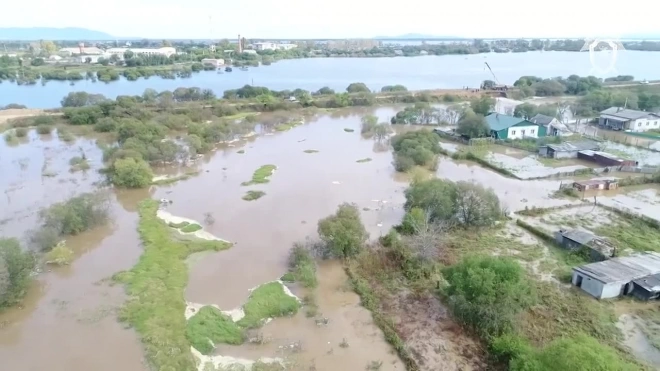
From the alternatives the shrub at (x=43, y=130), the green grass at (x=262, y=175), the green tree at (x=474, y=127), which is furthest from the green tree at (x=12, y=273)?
the green tree at (x=474, y=127)

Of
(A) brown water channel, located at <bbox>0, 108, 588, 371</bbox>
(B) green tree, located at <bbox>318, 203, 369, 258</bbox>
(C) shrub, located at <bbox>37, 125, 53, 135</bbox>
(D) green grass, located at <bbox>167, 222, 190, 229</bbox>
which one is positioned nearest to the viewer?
(A) brown water channel, located at <bbox>0, 108, 588, 371</bbox>

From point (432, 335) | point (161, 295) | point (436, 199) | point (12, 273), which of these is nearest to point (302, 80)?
point (436, 199)

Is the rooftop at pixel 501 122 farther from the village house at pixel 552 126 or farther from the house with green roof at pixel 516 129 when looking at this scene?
the village house at pixel 552 126

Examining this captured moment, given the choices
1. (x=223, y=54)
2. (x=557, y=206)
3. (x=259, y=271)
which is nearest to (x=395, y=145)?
(x=557, y=206)

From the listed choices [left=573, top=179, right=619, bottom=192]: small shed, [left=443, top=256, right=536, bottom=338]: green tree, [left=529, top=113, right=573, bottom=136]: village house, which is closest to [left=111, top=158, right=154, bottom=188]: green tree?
[left=443, top=256, right=536, bottom=338]: green tree

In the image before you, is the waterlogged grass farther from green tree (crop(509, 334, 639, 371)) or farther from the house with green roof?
the house with green roof

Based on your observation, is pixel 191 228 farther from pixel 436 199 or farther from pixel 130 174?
pixel 436 199
